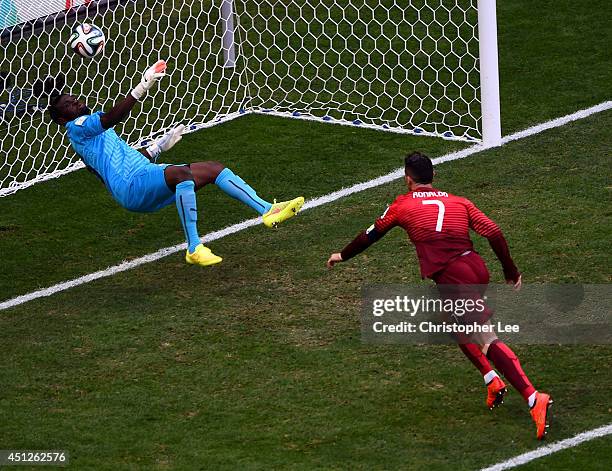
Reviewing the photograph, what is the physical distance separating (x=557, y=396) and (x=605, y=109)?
16.5 feet

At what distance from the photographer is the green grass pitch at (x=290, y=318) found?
7.94 meters

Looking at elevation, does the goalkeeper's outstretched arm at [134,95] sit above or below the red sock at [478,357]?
above

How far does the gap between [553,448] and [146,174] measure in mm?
3812

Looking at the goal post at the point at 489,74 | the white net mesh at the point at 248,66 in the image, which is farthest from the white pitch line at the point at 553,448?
the white net mesh at the point at 248,66

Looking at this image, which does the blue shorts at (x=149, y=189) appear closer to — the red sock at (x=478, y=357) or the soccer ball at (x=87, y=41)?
the soccer ball at (x=87, y=41)

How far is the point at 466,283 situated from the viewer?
7910 mm

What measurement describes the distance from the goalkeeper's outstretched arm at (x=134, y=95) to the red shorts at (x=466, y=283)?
2.87 metres

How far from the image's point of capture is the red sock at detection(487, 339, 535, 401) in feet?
25.5

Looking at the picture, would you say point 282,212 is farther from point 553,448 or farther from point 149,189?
point 553,448

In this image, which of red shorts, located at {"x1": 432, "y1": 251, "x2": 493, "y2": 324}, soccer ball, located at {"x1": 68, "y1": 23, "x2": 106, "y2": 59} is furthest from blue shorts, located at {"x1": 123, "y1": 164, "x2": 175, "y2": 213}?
red shorts, located at {"x1": 432, "y1": 251, "x2": 493, "y2": 324}

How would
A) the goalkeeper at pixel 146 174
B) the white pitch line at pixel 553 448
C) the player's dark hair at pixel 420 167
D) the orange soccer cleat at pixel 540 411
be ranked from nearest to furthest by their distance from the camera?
the white pitch line at pixel 553 448, the orange soccer cleat at pixel 540 411, the player's dark hair at pixel 420 167, the goalkeeper at pixel 146 174

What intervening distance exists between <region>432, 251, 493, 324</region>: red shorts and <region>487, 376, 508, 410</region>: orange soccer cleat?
35 cm

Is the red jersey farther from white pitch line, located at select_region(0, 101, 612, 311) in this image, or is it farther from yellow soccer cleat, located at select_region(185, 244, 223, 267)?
white pitch line, located at select_region(0, 101, 612, 311)

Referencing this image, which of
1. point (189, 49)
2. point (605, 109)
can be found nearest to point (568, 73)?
point (605, 109)
